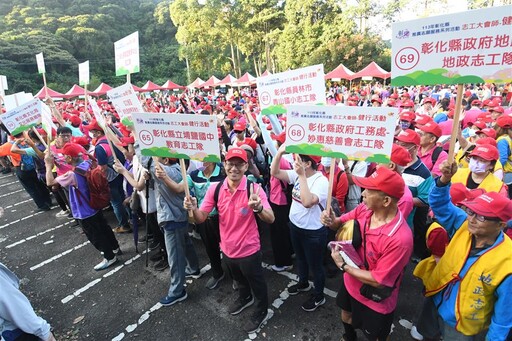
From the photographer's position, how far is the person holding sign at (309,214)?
119 inches

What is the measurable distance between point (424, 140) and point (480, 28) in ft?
8.49

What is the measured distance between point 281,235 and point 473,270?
8.58 feet

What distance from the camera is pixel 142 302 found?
404cm

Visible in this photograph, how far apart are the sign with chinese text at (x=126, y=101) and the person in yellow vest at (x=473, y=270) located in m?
3.77

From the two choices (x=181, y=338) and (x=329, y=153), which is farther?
(x=181, y=338)

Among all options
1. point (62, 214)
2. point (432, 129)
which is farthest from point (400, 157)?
point (62, 214)

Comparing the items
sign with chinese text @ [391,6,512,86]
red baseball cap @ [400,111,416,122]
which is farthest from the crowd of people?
sign with chinese text @ [391,6,512,86]

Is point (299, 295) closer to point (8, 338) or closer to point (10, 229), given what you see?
point (8, 338)

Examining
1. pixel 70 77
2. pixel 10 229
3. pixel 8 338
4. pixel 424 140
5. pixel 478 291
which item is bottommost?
pixel 10 229

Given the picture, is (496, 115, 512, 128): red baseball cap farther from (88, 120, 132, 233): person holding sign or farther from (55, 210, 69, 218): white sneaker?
(55, 210, 69, 218): white sneaker

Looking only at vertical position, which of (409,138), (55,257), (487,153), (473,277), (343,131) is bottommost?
(55,257)

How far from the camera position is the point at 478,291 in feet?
6.88

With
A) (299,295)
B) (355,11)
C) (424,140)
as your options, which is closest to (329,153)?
(299,295)

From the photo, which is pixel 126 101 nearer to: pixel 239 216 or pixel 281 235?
pixel 239 216
